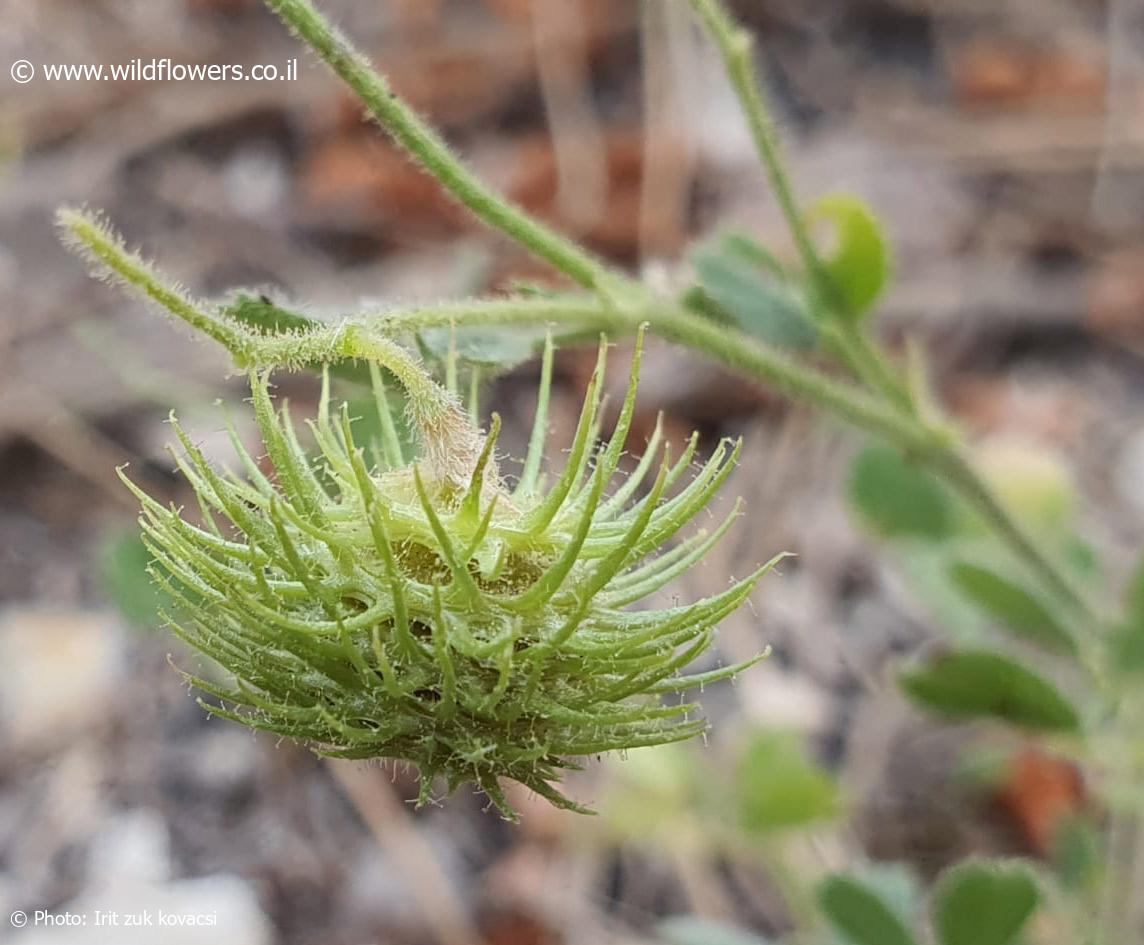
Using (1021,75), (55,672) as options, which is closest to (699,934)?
(55,672)

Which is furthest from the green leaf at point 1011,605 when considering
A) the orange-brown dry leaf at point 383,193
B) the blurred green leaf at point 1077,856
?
the orange-brown dry leaf at point 383,193

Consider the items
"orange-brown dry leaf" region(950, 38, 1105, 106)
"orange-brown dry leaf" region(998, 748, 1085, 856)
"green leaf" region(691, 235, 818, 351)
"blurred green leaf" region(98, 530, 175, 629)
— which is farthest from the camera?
"orange-brown dry leaf" region(950, 38, 1105, 106)

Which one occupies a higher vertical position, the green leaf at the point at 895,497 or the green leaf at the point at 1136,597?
the green leaf at the point at 1136,597

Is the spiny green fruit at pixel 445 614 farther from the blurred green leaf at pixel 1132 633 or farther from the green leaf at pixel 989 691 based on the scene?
the blurred green leaf at pixel 1132 633

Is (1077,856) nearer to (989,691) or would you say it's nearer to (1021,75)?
(989,691)

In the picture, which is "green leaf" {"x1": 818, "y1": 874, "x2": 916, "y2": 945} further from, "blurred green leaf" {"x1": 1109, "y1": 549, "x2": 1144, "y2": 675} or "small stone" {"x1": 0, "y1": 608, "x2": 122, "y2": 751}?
"small stone" {"x1": 0, "y1": 608, "x2": 122, "y2": 751}

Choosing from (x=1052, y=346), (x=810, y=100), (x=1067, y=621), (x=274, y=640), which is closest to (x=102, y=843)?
(x=274, y=640)

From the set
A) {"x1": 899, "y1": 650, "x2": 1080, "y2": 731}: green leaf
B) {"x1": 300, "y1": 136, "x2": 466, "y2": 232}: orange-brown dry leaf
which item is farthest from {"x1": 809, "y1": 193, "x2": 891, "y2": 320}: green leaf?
{"x1": 300, "y1": 136, "x2": 466, "y2": 232}: orange-brown dry leaf
